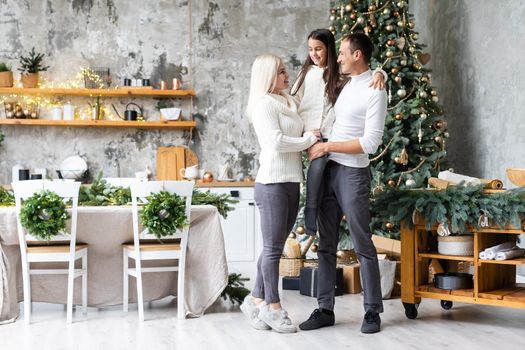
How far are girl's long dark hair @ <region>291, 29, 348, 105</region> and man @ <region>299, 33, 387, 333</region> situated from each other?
4 cm

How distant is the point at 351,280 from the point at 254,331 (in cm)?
168

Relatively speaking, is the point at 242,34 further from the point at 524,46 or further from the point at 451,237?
the point at 451,237

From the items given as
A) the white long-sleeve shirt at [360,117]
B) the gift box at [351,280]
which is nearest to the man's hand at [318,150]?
the white long-sleeve shirt at [360,117]

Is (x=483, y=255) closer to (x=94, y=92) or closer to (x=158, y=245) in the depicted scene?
(x=158, y=245)

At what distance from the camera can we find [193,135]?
341 inches

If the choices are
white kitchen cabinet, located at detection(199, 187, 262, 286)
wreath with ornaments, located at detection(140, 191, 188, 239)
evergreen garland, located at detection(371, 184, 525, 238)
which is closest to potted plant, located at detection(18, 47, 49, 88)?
white kitchen cabinet, located at detection(199, 187, 262, 286)

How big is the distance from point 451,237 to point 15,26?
599 cm

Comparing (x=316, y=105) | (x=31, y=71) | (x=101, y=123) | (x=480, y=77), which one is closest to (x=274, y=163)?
(x=316, y=105)

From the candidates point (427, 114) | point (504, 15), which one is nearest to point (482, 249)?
point (427, 114)

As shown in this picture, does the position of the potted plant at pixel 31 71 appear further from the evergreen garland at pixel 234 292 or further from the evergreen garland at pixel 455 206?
the evergreen garland at pixel 455 206

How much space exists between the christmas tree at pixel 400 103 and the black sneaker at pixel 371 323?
205 centimetres

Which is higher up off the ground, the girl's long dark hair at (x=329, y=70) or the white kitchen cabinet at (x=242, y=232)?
the girl's long dark hair at (x=329, y=70)

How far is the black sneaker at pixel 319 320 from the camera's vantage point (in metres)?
4.34

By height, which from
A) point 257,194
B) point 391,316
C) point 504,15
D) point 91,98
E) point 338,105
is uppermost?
point 504,15
